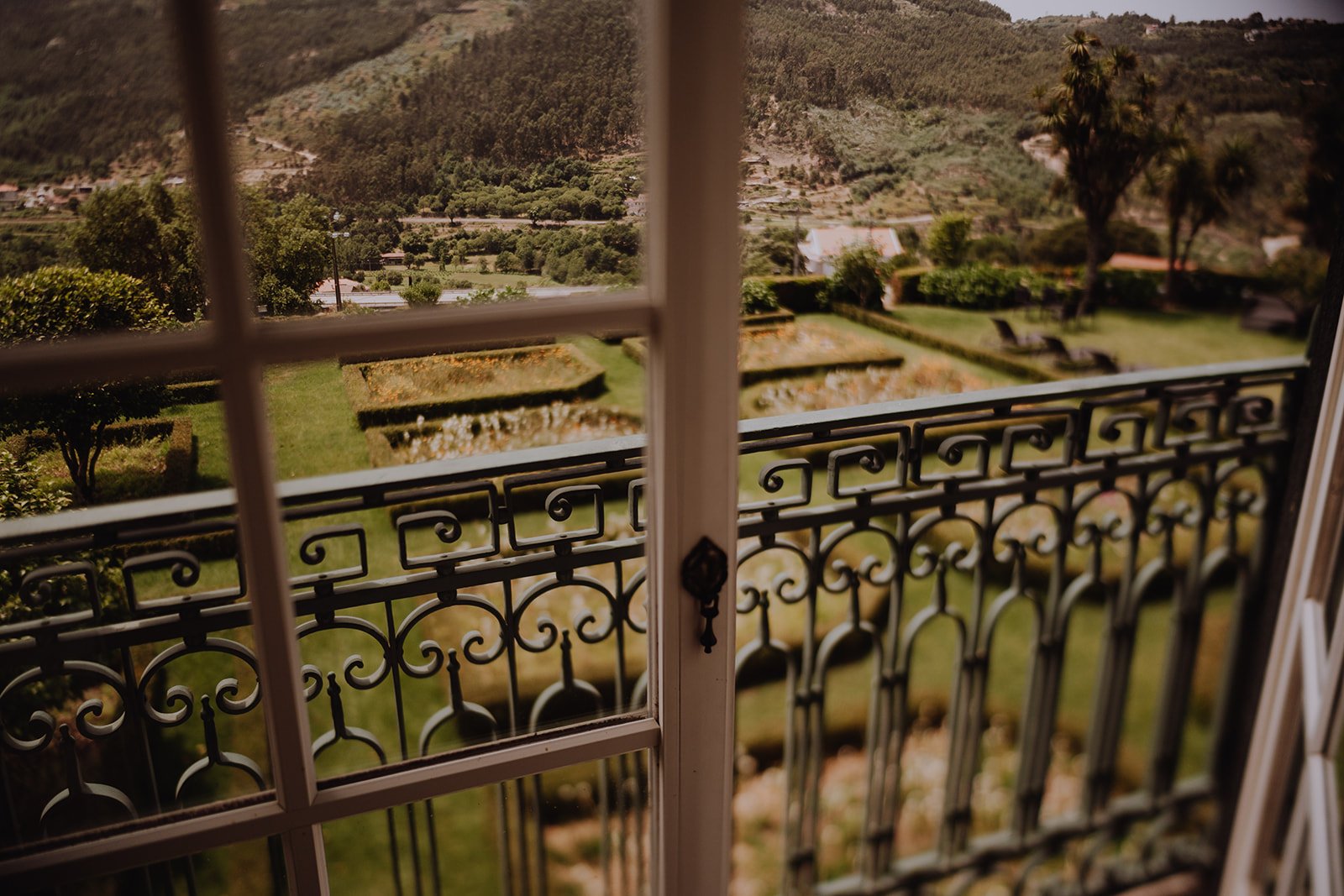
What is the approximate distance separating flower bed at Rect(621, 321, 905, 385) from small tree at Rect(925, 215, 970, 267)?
22 centimetres

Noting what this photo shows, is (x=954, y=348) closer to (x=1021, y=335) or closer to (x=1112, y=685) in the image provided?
(x=1021, y=335)

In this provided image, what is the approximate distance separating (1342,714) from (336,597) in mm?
1449

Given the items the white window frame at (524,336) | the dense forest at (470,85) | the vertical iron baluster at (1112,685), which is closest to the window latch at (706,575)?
the white window frame at (524,336)

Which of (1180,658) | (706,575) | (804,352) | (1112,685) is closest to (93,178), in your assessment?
(706,575)

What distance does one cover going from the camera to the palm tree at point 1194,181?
5.56 ft

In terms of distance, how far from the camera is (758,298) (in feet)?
5.83

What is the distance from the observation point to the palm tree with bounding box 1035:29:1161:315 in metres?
1.60

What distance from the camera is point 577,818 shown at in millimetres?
1999

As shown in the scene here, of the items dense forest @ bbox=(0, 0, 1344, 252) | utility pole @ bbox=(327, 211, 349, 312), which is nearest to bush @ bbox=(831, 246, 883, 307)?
dense forest @ bbox=(0, 0, 1344, 252)

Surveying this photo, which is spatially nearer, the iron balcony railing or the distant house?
the iron balcony railing

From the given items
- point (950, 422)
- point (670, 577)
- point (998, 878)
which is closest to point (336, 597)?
point (670, 577)

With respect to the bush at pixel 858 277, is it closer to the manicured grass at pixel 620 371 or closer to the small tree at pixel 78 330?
the manicured grass at pixel 620 371

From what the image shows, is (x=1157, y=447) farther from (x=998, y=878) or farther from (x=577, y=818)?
(x=577, y=818)

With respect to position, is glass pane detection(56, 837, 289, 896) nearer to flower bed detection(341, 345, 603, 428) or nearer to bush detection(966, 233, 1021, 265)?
flower bed detection(341, 345, 603, 428)
